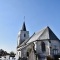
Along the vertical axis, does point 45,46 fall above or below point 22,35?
below

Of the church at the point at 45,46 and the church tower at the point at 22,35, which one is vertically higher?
the church tower at the point at 22,35

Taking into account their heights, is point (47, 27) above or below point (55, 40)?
above

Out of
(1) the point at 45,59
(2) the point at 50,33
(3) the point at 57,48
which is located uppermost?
(2) the point at 50,33

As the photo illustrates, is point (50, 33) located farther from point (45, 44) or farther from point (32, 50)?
point (32, 50)

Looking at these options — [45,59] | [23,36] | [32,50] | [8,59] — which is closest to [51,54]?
[45,59]

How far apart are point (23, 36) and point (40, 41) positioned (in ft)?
49.0

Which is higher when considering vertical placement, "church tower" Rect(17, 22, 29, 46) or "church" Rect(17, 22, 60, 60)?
"church tower" Rect(17, 22, 29, 46)

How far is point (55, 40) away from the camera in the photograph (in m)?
36.3

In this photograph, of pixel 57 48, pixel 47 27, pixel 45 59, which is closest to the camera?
pixel 45 59

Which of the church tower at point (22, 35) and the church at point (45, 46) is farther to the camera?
the church tower at point (22, 35)

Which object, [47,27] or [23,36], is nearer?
[47,27]

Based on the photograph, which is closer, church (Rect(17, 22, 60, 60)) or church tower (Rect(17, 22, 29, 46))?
church (Rect(17, 22, 60, 60))

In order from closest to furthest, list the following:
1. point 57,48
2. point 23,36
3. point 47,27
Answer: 1. point 57,48
2. point 47,27
3. point 23,36

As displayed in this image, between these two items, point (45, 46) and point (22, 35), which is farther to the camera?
point (22, 35)
